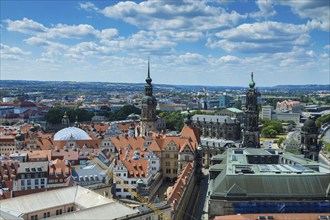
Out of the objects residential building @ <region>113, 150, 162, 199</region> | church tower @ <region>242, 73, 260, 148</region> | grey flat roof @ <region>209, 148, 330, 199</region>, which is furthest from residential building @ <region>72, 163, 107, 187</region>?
church tower @ <region>242, 73, 260, 148</region>

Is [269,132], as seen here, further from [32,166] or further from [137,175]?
[32,166]

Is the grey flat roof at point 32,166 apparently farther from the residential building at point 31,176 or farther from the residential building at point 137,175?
the residential building at point 137,175

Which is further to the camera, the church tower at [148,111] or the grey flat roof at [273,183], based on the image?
the church tower at [148,111]

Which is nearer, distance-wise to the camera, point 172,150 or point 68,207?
point 68,207

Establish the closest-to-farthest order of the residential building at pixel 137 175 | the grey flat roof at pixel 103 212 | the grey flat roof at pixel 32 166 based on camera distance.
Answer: the grey flat roof at pixel 103 212
the grey flat roof at pixel 32 166
the residential building at pixel 137 175

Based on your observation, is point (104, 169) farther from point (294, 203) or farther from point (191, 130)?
point (294, 203)

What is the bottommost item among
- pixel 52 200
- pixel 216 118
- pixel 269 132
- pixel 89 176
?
pixel 269 132

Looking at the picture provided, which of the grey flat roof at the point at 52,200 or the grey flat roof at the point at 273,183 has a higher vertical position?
the grey flat roof at the point at 273,183

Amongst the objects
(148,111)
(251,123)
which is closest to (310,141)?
(251,123)

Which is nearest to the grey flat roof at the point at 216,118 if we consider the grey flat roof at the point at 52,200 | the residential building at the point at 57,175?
the residential building at the point at 57,175

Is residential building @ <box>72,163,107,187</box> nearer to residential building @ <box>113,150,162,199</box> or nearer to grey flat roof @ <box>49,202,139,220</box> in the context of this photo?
residential building @ <box>113,150,162,199</box>
